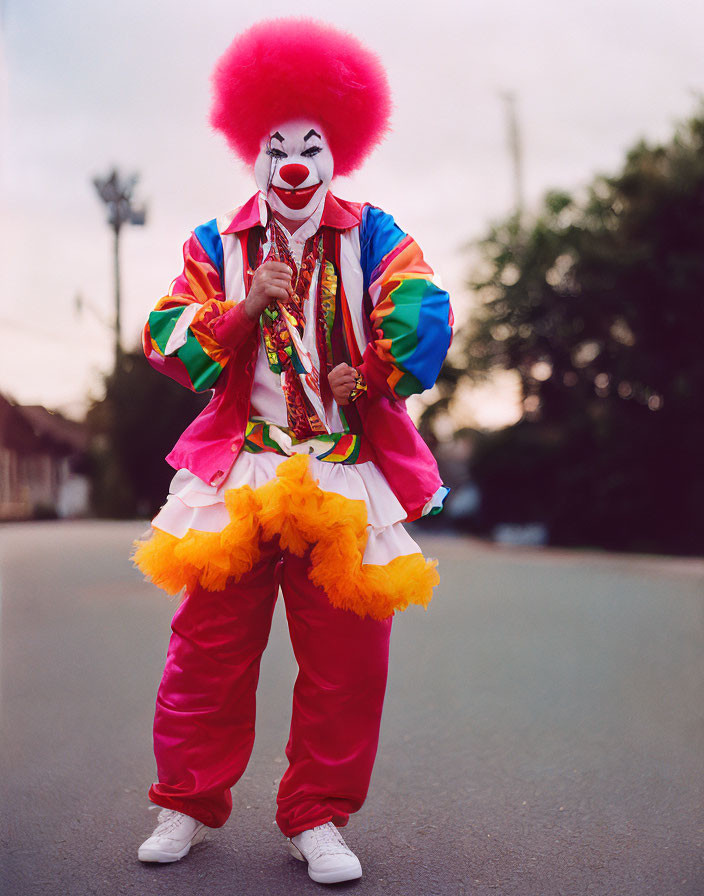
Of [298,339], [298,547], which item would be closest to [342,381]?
[298,339]

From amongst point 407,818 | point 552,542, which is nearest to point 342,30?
point 407,818

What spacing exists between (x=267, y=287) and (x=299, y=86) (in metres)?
0.58

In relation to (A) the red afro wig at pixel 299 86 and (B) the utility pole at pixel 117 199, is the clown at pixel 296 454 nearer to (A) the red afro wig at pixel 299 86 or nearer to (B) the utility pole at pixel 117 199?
(A) the red afro wig at pixel 299 86

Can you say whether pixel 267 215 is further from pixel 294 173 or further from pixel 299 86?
pixel 299 86

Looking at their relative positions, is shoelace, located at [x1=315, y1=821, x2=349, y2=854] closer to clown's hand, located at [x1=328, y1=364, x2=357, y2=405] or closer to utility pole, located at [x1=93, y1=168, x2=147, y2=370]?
clown's hand, located at [x1=328, y1=364, x2=357, y2=405]

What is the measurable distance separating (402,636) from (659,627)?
1.86m

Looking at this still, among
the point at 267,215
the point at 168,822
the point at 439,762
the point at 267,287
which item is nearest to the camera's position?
the point at 267,287

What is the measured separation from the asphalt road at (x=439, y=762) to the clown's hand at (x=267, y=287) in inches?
55.9

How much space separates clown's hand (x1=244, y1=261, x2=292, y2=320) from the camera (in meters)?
2.51

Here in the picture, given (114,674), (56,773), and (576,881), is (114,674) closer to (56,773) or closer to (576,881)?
(56,773)

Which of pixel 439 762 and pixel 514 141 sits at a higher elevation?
pixel 514 141

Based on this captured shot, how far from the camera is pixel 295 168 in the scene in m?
2.65

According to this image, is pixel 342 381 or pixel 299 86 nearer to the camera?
pixel 342 381

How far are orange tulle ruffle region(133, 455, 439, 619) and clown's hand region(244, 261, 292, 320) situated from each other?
393 millimetres
